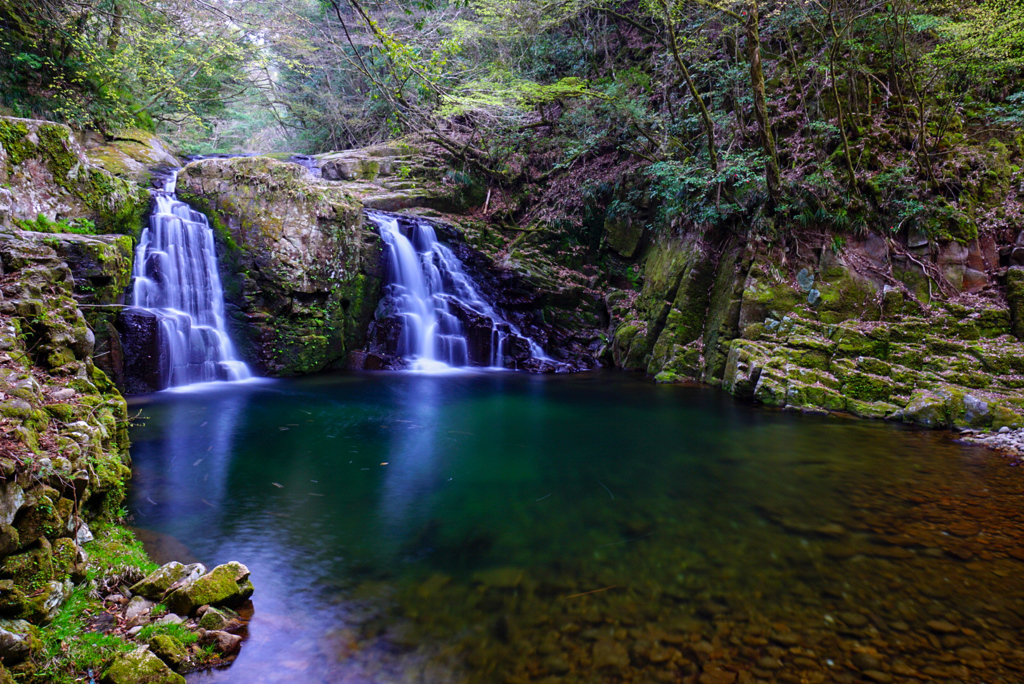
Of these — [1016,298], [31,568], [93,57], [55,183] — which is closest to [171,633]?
[31,568]

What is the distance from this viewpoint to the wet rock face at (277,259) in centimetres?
1012

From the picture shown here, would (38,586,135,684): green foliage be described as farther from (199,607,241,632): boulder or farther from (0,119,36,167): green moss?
(0,119,36,167): green moss

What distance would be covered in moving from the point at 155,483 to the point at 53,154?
6.40 m

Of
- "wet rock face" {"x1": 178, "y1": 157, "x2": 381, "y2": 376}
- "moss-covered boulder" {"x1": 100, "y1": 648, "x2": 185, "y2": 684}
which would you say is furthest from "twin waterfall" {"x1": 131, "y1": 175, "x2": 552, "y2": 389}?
"moss-covered boulder" {"x1": 100, "y1": 648, "x2": 185, "y2": 684}

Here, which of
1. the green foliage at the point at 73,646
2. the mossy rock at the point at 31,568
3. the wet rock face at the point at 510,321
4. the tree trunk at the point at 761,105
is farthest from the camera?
the wet rock face at the point at 510,321

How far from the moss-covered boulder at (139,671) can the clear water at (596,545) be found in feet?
0.76

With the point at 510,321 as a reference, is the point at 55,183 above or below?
above

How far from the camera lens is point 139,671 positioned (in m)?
2.04

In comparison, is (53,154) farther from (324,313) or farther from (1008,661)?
(1008,661)

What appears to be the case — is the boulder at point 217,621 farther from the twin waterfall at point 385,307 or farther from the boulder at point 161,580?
the twin waterfall at point 385,307

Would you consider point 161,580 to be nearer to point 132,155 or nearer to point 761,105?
point 761,105

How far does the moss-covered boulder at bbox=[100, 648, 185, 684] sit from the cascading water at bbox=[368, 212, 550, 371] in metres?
9.59

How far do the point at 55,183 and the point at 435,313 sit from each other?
737cm

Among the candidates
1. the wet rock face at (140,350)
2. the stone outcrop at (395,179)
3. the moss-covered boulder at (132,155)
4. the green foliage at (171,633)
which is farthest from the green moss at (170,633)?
the stone outcrop at (395,179)
